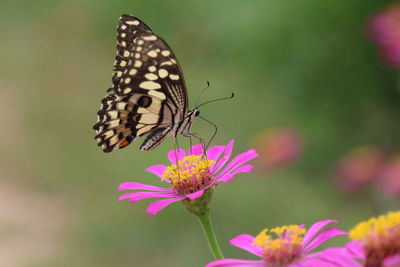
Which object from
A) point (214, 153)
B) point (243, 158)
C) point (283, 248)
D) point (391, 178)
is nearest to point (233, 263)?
point (283, 248)

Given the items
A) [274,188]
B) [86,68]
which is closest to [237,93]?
[274,188]

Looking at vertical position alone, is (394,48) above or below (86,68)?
below

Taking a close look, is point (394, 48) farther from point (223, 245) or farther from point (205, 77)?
point (205, 77)

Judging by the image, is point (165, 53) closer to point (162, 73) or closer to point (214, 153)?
point (162, 73)

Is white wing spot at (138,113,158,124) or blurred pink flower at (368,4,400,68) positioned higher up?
blurred pink flower at (368,4,400,68)

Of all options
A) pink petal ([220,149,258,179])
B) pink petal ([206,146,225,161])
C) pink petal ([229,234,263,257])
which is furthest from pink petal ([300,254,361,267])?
pink petal ([206,146,225,161])

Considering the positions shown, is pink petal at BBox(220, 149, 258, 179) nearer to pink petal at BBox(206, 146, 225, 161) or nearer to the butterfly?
pink petal at BBox(206, 146, 225, 161)
